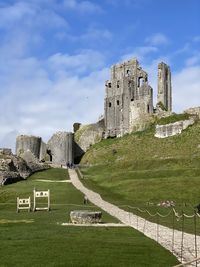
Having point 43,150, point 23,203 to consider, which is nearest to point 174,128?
point 43,150

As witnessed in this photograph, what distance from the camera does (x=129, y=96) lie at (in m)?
125

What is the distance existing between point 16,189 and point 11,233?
36393 millimetres

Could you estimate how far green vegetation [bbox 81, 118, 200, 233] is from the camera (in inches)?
1945

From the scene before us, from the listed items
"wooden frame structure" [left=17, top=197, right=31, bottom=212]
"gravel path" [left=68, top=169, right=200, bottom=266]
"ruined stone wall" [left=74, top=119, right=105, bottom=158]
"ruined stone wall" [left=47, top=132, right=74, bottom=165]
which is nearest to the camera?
"gravel path" [left=68, top=169, right=200, bottom=266]

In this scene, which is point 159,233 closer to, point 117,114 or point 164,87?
point 117,114

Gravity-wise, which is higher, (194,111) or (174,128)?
(194,111)

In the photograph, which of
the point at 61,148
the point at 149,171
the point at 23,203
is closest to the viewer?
the point at 23,203

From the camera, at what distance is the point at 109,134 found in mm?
124625

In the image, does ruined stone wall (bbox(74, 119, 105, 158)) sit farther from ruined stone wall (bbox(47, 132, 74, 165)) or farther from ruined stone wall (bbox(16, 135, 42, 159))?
ruined stone wall (bbox(16, 135, 42, 159))

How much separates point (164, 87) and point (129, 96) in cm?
984

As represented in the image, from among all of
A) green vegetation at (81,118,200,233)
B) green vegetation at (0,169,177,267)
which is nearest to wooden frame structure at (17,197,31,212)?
green vegetation at (0,169,177,267)

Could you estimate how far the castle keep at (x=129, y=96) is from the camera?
121000 mm

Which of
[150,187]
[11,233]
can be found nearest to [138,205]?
[150,187]

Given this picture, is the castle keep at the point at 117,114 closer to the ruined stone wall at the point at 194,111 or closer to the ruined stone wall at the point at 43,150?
the ruined stone wall at the point at 43,150
